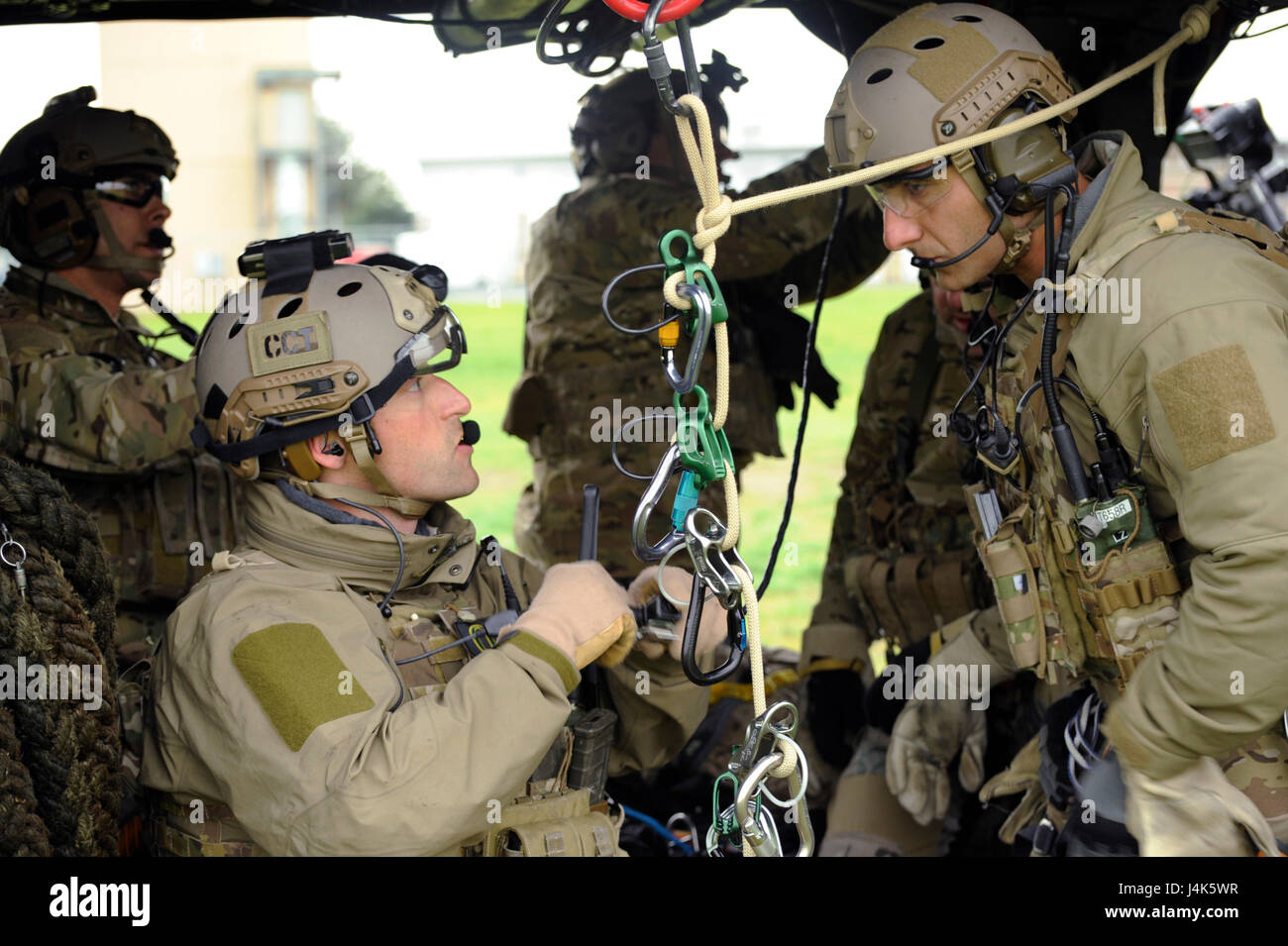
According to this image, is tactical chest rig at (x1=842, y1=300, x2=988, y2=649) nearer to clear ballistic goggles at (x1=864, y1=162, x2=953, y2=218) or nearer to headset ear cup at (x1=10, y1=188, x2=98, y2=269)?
clear ballistic goggles at (x1=864, y1=162, x2=953, y2=218)

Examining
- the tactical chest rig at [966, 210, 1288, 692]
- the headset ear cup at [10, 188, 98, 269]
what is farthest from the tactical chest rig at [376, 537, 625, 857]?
the headset ear cup at [10, 188, 98, 269]

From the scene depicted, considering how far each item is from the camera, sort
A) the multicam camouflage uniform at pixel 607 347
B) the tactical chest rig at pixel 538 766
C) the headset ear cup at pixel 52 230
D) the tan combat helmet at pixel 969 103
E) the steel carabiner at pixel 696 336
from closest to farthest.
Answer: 1. the steel carabiner at pixel 696 336
2. the tactical chest rig at pixel 538 766
3. the tan combat helmet at pixel 969 103
4. the headset ear cup at pixel 52 230
5. the multicam camouflage uniform at pixel 607 347

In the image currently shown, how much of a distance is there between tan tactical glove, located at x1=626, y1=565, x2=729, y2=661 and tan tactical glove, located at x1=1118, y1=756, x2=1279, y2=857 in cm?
87

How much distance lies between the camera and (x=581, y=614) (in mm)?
2631

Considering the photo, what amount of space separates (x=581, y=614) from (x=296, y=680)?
544 mm

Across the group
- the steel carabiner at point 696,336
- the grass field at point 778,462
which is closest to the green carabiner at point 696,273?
the steel carabiner at point 696,336

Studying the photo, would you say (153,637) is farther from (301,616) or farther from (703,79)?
(703,79)

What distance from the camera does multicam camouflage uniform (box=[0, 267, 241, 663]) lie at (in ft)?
13.5

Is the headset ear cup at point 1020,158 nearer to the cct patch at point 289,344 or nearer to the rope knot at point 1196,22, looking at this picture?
the rope knot at point 1196,22

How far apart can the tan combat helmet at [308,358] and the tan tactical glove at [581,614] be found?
43 centimetres

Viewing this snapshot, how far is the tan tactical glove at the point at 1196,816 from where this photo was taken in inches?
98.4

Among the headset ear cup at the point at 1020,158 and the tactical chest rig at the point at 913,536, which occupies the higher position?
the headset ear cup at the point at 1020,158

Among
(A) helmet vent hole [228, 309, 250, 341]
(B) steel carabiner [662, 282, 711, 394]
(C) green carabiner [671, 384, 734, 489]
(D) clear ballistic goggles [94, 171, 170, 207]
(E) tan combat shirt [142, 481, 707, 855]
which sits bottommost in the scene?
(E) tan combat shirt [142, 481, 707, 855]

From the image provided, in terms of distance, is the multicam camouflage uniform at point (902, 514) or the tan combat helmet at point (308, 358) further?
the multicam camouflage uniform at point (902, 514)
